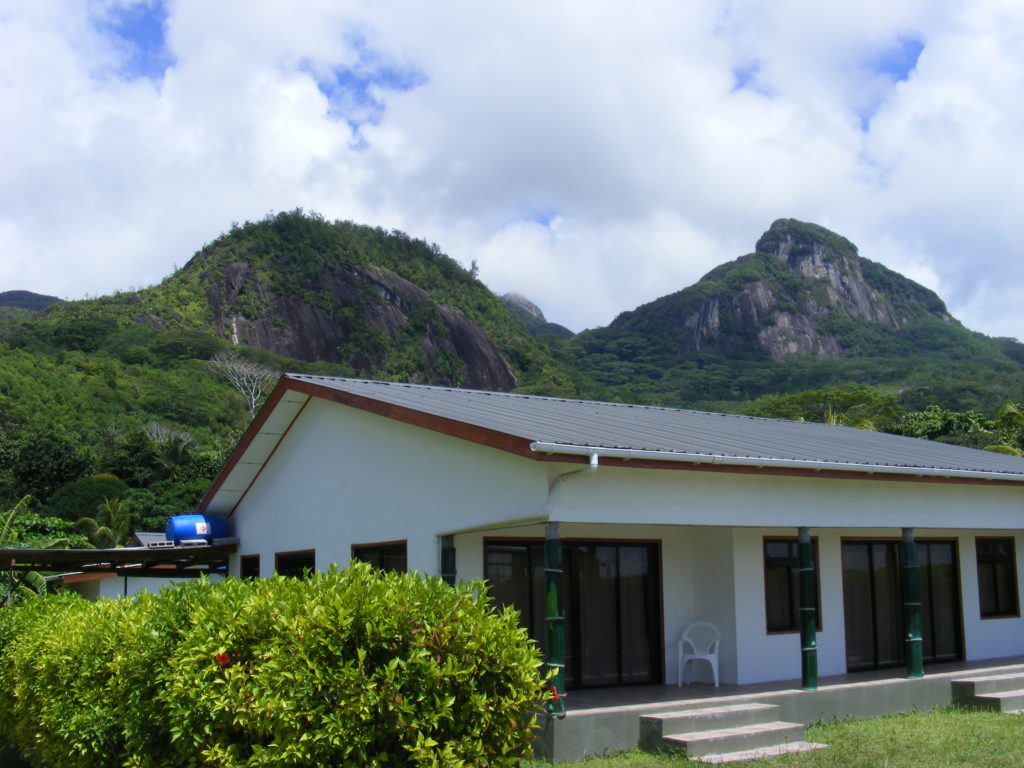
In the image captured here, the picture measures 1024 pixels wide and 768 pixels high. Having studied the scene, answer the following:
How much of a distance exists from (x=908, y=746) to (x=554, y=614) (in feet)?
11.7

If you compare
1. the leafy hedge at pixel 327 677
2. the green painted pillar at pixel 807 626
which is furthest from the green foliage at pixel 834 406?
the leafy hedge at pixel 327 677

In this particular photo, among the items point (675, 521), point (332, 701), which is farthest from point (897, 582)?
point (332, 701)

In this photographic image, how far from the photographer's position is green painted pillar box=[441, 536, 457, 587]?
1065cm

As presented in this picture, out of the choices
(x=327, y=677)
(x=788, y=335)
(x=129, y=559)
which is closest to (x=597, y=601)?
(x=327, y=677)

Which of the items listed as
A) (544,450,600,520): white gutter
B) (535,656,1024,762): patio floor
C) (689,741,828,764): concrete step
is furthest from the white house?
(689,741,828,764): concrete step

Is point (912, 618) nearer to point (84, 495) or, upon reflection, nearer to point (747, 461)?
point (747, 461)

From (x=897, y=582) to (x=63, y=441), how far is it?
39098mm

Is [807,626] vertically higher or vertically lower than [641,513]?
lower

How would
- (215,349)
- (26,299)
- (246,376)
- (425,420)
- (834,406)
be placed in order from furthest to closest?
(26,299)
(215,349)
(246,376)
(834,406)
(425,420)

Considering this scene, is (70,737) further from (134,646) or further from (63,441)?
(63,441)

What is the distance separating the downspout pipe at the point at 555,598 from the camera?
8930mm

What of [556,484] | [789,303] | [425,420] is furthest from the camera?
[789,303]

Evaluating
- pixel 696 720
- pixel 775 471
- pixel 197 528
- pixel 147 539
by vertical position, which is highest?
pixel 775 471

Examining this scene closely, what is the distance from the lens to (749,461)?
993cm
